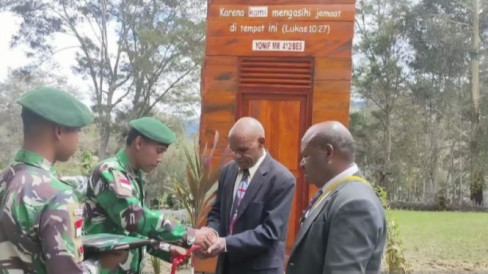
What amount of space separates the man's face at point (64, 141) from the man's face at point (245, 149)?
1260mm

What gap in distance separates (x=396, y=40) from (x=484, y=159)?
595 cm

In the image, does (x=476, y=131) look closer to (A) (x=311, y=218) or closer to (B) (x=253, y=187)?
(B) (x=253, y=187)

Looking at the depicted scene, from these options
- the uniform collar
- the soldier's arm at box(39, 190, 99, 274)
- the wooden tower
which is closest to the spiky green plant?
the wooden tower

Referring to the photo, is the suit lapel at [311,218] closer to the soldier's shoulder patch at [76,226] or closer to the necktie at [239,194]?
the soldier's shoulder patch at [76,226]

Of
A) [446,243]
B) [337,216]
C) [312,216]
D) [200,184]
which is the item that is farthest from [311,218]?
[446,243]

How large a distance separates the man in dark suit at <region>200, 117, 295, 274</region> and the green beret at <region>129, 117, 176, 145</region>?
1.80 ft

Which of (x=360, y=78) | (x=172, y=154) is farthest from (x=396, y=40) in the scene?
(x=172, y=154)

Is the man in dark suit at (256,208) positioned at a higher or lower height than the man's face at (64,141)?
lower

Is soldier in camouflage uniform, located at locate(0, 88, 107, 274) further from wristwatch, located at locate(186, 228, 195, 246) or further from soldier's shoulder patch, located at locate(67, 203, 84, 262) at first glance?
wristwatch, located at locate(186, 228, 195, 246)

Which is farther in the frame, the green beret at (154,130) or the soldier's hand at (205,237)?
the soldier's hand at (205,237)

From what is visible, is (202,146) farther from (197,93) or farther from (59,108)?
(197,93)

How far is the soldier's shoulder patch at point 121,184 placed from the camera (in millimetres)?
2219

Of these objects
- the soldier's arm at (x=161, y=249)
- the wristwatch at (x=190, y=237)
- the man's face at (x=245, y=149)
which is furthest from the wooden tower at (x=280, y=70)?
the soldier's arm at (x=161, y=249)

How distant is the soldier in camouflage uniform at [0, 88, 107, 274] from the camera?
1.52 m
